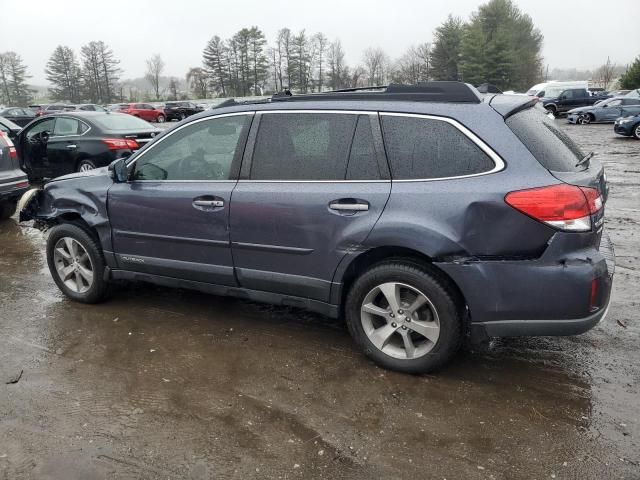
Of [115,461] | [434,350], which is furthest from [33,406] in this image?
[434,350]

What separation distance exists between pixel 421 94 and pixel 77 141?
28.6 feet

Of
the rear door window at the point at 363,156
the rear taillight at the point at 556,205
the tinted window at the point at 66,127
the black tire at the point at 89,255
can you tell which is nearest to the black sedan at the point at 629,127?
the tinted window at the point at 66,127

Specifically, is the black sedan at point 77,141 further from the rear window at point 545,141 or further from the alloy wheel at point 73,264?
the rear window at point 545,141

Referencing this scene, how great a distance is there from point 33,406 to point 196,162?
1.97 meters

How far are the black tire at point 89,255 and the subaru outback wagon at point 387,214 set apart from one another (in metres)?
0.37

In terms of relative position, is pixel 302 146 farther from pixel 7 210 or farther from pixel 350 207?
pixel 7 210

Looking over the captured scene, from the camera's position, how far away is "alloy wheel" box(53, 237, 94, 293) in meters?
4.61

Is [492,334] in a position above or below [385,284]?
below

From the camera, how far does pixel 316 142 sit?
11.5 feet

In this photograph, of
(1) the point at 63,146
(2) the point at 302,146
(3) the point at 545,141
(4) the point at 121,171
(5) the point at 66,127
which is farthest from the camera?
(5) the point at 66,127

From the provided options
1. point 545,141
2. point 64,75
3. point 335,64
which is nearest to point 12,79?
point 64,75

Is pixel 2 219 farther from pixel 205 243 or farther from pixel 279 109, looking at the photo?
pixel 279 109

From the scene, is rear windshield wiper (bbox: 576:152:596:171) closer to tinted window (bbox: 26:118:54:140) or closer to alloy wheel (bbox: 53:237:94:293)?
alloy wheel (bbox: 53:237:94:293)

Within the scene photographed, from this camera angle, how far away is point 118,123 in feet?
34.3
